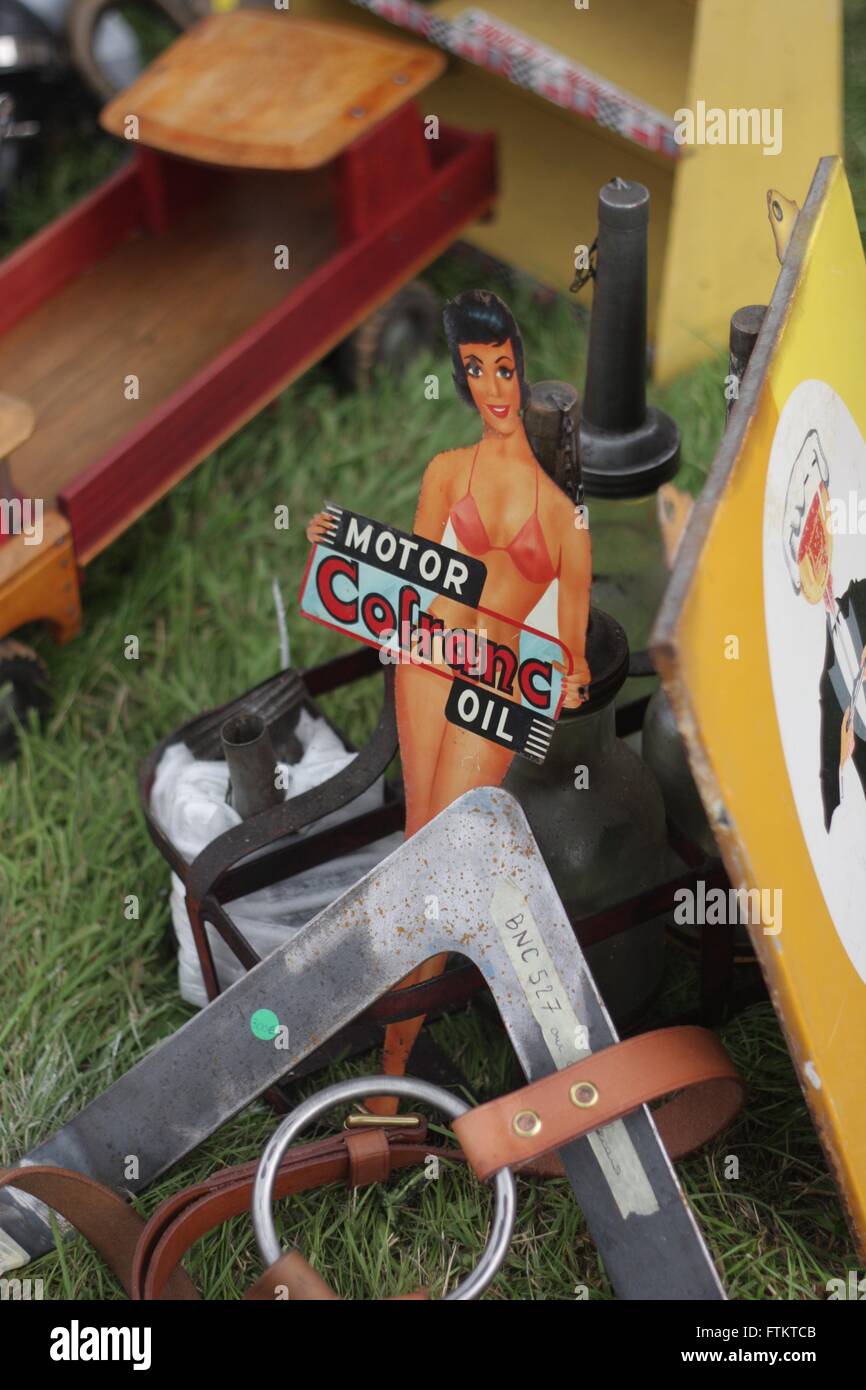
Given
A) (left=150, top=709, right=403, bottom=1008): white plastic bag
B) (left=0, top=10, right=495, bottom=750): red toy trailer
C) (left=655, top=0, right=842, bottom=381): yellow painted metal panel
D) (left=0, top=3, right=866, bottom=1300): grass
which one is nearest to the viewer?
(left=0, top=3, right=866, bottom=1300): grass

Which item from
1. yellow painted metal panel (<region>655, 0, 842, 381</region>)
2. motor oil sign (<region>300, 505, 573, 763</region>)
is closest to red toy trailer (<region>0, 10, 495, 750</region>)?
yellow painted metal panel (<region>655, 0, 842, 381</region>)

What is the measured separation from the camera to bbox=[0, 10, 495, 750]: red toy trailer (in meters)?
2.03

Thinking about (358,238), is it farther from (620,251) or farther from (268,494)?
(620,251)

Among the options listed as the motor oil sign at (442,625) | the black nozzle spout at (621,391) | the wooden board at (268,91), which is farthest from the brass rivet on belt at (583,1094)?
the wooden board at (268,91)

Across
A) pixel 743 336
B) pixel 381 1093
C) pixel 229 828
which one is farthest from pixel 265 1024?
pixel 743 336

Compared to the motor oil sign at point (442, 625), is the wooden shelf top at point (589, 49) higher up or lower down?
higher up

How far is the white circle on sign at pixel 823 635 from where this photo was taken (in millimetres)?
1155

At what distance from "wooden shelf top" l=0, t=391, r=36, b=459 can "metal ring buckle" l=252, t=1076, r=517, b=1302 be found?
0.87 m

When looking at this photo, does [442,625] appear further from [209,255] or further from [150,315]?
[209,255]

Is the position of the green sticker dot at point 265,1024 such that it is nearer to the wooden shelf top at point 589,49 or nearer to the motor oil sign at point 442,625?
the motor oil sign at point 442,625

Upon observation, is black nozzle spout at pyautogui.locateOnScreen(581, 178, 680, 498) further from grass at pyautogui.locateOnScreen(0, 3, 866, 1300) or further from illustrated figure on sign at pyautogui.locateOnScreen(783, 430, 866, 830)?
grass at pyautogui.locateOnScreen(0, 3, 866, 1300)

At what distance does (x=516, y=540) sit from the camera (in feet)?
4.04

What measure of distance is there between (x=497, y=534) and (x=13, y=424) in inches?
30.4

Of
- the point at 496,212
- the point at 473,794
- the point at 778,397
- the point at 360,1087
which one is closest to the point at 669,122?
the point at 496,212
